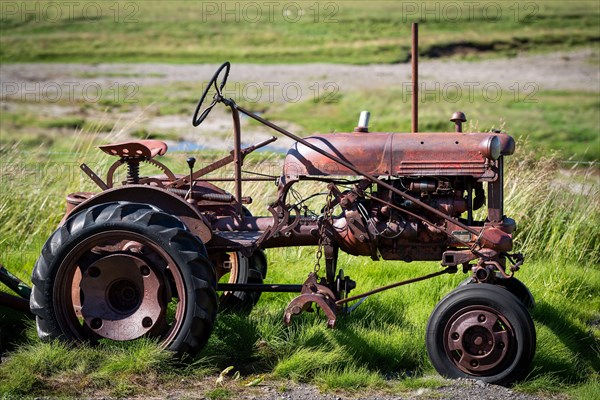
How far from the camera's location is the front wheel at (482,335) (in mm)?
6559

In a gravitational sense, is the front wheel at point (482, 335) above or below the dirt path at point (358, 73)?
below

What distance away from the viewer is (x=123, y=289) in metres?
6.90

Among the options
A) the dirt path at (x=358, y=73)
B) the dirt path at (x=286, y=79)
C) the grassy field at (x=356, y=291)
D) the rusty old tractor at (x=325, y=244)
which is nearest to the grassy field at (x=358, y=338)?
the grassy field at (x=356, y=291)

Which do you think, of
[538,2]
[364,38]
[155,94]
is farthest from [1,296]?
[538,2]

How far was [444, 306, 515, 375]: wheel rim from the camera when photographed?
6590mm

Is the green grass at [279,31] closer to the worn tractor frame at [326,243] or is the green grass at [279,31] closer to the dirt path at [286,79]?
the dirt path at [286,79]

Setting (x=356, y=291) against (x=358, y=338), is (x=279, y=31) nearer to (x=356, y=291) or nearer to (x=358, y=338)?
(x=356, y=291)

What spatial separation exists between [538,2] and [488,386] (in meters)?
32.0

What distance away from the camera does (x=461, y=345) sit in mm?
6652

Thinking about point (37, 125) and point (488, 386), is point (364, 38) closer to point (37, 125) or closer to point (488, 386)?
point (37, 125)

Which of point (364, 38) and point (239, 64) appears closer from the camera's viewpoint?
point (239, 64)

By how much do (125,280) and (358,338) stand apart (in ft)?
5.81

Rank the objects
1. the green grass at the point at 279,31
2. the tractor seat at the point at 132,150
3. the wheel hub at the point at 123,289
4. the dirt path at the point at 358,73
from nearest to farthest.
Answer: the wheel hub at the point at 123,289 < the tractor seat at the point at 132,150 < the dirt path at the point at 358,73 < the green grass at the point at 279,31

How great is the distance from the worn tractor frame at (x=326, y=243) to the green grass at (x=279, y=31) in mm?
21903
